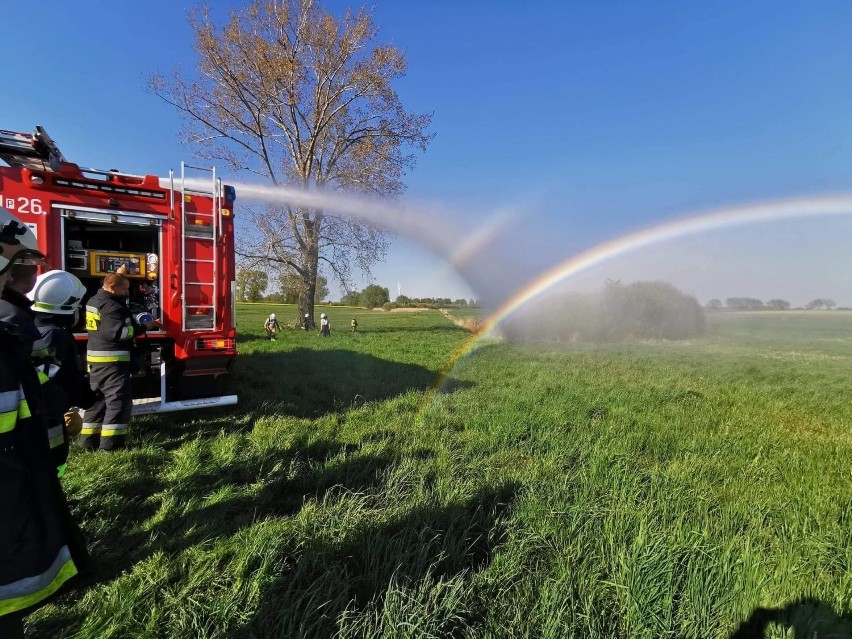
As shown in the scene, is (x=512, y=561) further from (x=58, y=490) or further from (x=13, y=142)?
(x=13, y=142)

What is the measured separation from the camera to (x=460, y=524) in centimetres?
271

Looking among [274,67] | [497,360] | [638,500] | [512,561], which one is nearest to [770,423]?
[638,500]

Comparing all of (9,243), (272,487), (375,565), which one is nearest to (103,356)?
(272,487)

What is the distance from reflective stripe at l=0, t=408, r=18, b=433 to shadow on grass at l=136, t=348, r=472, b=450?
10.4 ft

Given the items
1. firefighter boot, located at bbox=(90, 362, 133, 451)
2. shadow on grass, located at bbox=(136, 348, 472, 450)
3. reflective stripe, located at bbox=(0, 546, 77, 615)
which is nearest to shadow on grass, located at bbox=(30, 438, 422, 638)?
reflective stripe, located at bbox=(0, 546, 77, 615)

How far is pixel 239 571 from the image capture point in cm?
216

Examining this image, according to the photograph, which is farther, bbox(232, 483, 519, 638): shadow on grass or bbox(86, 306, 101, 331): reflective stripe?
bbox(86, 306, 101, 331): reflective stripe

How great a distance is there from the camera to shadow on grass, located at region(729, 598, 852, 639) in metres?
1.84

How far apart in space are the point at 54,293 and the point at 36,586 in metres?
2.91

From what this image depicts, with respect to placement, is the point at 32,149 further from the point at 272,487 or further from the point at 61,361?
the point at 272,487

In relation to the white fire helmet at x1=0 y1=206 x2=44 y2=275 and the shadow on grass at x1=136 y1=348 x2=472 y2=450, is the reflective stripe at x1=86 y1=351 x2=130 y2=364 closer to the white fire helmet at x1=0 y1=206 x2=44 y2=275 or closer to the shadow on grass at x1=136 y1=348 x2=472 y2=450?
the shadow on grass at x1=136 y1=348 x2=472 y2=450

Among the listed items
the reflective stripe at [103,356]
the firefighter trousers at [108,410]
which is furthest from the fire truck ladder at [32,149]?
the firefighter trousers at [108,410]

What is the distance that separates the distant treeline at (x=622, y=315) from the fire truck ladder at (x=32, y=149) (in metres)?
21.4

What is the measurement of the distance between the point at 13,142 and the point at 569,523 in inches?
249
